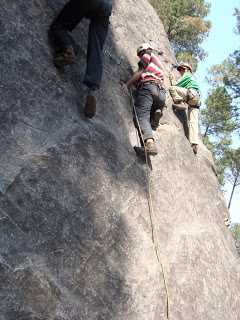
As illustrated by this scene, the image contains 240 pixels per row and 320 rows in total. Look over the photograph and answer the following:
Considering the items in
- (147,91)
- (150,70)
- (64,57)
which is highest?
(64,57)

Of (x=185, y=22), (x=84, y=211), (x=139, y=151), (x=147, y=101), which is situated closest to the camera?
(x=84, y=211)

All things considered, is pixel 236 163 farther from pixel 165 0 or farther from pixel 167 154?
pixel 167 154

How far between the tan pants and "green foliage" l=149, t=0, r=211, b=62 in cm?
1544

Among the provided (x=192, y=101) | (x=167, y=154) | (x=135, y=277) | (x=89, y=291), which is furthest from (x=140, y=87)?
(x=89, y=291)

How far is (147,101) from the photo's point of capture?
6992mm

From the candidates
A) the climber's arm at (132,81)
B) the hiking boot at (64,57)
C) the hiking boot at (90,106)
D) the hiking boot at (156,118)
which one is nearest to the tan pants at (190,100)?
the hiking boot at (156,118)

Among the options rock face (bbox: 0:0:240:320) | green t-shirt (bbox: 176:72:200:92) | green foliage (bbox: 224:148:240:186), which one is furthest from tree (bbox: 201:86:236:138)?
rock face (bbox: 0:0:240:320)

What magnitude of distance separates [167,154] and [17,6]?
131 inches

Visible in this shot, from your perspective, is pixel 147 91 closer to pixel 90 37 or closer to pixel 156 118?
pixel 156 118

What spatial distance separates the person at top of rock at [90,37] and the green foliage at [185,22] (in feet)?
59.0

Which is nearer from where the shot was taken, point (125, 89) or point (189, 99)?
point (125, 89)

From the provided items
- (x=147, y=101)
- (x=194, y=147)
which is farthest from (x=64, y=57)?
(x=194, y=147)

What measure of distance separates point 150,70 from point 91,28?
1604mm

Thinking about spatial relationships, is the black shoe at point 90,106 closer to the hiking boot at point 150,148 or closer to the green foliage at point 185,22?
the hiking boot at point 150,148
